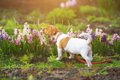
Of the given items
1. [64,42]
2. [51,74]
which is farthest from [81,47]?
[51,74]

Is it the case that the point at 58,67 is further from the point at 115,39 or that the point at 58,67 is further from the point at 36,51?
the point at 115,39

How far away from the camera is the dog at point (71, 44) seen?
8.18 m

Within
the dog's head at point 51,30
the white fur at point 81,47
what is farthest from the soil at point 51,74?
the dog's head at point 51,30

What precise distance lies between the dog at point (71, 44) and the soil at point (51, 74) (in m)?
0.36

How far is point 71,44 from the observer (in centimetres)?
840

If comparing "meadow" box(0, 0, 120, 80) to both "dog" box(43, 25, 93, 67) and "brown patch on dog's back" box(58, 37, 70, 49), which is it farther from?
"brown patch on dog's back" box(58, 37, 70, 49)

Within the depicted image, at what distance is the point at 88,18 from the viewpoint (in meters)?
14.4

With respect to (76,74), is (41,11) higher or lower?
higher

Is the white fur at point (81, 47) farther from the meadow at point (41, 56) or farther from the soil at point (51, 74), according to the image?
the soil at point (51, 74)

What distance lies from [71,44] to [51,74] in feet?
2.73

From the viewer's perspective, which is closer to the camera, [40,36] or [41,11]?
[40,36]

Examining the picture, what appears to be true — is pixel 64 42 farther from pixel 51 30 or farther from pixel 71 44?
pixel 51 30

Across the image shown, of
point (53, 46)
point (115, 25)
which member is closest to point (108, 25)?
point (115, 25)

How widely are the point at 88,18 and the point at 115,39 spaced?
16.1 ft
